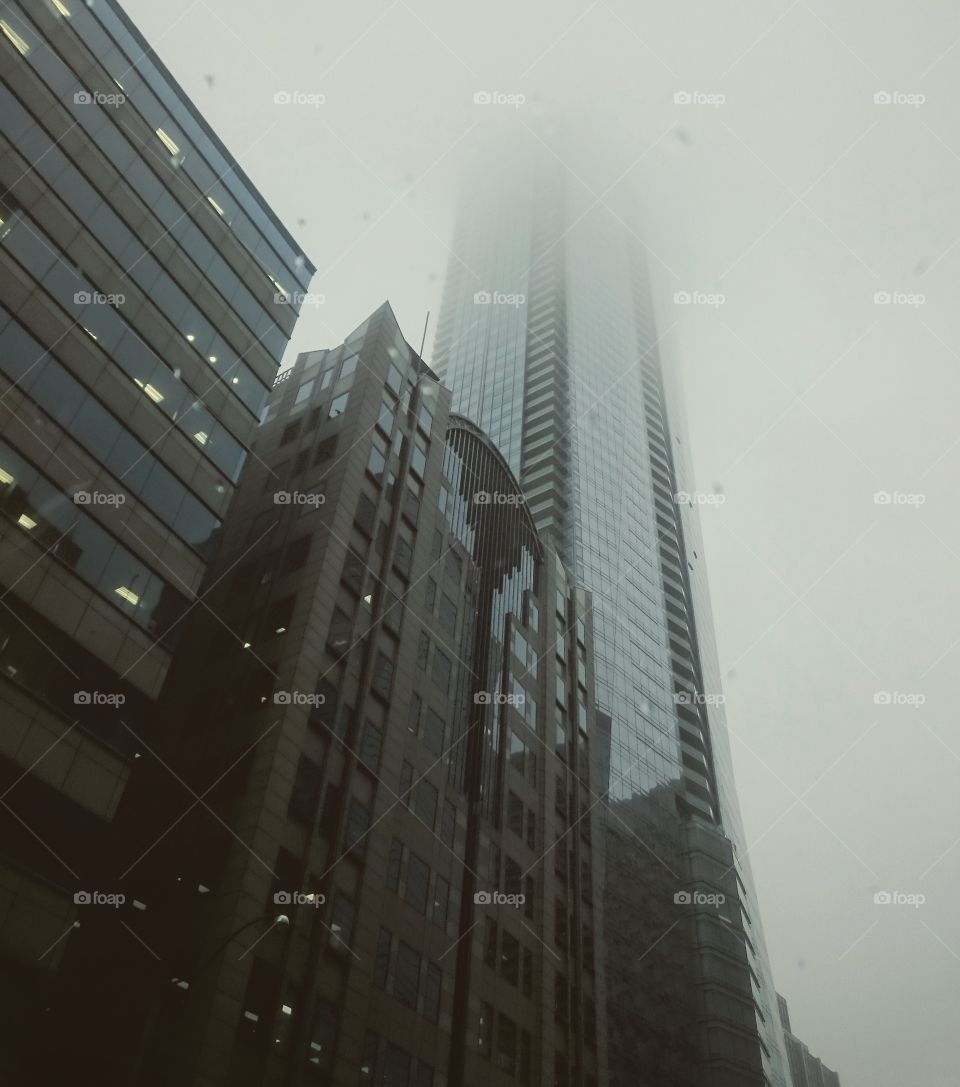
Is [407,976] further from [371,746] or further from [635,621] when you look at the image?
[635,621]

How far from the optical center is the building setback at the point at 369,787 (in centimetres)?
3092

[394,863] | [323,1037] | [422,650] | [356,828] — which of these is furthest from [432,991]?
[422,650]

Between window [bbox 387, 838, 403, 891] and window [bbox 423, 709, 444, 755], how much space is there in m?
5.66

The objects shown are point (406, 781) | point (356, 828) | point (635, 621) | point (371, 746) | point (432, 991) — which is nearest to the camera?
point (356, 828)

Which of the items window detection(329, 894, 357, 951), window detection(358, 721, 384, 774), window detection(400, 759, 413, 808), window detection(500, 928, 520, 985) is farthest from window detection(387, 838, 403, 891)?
window detection(500, 928, 520, 985)

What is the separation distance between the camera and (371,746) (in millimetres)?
39438

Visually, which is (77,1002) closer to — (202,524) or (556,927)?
(202,524)

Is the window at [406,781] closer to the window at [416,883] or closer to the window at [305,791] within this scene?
the window at [416,883]

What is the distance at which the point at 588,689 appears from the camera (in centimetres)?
6994

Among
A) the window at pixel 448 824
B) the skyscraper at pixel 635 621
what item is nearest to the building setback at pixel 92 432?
the window at pixel 448 824

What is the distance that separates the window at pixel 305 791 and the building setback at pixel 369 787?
3.4 inches

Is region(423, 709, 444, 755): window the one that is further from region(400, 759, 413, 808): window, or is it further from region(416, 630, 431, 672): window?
region(416, 630, 431, 672): window

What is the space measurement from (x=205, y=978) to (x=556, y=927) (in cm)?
2844

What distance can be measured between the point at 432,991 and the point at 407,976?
1959 millimetres
